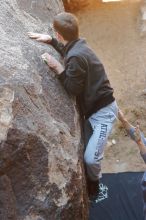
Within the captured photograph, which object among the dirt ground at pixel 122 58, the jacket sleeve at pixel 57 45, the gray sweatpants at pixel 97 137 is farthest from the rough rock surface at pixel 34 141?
the dirt ground at pixel 122 58

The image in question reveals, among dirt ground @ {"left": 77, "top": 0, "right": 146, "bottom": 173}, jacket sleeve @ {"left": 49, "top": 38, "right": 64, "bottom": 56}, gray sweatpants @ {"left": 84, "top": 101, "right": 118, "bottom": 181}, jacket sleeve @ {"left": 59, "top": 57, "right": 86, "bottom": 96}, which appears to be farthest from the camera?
dirt ground @ {"left": 77, "top": 0, "right": 146, "bottom": 173}

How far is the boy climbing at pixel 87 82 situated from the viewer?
3.47 m

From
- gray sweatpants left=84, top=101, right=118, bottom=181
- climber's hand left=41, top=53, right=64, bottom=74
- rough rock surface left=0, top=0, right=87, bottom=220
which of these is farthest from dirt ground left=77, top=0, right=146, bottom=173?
climber's hand left=41, top=53, right=64, bottom=74

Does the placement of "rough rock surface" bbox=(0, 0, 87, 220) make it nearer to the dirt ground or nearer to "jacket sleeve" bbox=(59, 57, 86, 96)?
"jacket sleeve" bbox=(59, 57, 86, 96)

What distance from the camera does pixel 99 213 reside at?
13.7ft

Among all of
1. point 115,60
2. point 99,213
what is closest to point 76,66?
point 99,213

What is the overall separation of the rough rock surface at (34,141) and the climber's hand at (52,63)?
46 mm

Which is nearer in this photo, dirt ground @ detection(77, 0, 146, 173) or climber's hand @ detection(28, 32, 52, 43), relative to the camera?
climber's hand @ detection(28, 32, 52, 43)

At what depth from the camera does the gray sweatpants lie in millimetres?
3701

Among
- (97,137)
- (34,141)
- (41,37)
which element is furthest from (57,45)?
(34,141)

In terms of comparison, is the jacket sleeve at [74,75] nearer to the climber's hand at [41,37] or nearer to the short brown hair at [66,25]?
the short brown hair at [66,25]

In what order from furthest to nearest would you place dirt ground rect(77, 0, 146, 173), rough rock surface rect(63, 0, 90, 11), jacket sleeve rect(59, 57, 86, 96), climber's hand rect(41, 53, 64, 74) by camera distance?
rough rock surface rect(63, 0, 90, 11), dirt ground rect(77, 0, 146, 173), climber's hand rect(41, 53, 64, 74), jacket sleeve rect(59, 57, 86, 96)

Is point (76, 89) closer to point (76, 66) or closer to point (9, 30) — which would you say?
point (76, 66)

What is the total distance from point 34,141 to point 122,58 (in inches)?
167
